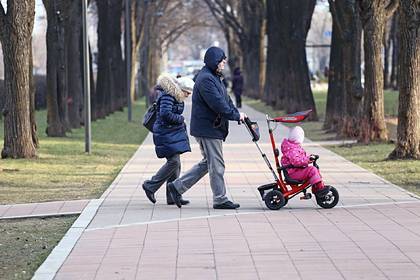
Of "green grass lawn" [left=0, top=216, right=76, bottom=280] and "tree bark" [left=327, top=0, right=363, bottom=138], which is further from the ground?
"tree bark" [left=327, top=0, right=363, bottom=138]

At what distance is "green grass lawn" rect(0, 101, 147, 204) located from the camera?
13.8m

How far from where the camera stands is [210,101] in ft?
36.8

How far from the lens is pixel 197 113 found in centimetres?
1146

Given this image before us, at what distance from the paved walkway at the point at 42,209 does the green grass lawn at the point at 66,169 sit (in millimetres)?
564

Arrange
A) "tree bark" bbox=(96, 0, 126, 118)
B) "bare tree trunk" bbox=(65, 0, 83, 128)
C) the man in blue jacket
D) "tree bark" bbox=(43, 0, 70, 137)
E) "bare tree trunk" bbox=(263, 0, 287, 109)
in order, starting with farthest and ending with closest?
"bare tree trunk" bbox=(263, 0, 287, 109)
"tree bark" bbox=(96, 0, 126, 118)
"bare tree trunk" bbox=(65, 0, 83, 128)
"tree bark" bbox=(43, 0, 70, 137)
the man in blue jacket

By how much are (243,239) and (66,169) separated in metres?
8.65

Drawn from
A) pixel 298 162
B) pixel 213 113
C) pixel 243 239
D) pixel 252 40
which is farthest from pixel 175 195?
pixel 252 40

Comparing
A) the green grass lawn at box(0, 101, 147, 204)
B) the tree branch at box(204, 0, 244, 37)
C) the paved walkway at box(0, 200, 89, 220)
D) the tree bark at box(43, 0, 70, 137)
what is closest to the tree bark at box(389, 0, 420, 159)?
the green grass lawn at box(0, 101, 147, 204)

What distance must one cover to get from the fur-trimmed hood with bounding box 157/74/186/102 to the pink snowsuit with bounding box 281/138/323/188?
4.45 feet

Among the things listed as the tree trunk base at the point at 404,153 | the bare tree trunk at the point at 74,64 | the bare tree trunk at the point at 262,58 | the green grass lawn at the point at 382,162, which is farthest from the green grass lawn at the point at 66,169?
the bare tree trunk at the point at 262,58

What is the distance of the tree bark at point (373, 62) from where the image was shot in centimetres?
2153

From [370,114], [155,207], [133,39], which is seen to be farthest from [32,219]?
[133,39]

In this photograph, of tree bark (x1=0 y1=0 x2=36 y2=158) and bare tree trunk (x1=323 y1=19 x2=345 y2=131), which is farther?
bare tree trunk (x1=323 y1=19 x2=345 y2=131)

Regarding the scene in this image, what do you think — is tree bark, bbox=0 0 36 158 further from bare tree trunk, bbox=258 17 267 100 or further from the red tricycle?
bare tree trunk, bbox=258 17 267 100
